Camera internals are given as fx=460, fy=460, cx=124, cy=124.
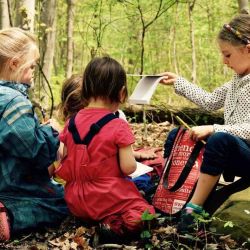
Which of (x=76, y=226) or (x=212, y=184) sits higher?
(x=212, y=184)

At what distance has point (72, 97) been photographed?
3.78 meters

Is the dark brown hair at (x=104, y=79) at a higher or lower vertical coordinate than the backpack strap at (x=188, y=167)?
higher

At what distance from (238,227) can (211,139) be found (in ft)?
1.93

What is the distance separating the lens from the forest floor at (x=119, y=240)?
2.92 m

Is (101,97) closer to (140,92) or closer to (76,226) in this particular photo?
(140,92)

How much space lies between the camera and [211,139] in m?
3.05

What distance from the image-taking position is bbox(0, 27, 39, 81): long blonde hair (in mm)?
3227

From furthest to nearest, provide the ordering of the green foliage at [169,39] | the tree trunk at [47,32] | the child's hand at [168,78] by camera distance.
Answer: the green foliage at [169,39] → the tree trunk at [47,32] → the child's hand at [168,78]

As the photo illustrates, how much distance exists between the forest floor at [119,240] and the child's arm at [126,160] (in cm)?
40

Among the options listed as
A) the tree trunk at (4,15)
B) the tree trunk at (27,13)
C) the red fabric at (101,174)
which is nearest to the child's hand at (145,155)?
the red fabric at (101,174)

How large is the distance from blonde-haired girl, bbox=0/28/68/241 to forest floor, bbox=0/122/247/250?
4.1 inches

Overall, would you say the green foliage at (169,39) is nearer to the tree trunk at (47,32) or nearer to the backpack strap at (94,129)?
the tree trunk at (47,32)

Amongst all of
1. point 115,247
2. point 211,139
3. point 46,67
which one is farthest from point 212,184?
point 46,67

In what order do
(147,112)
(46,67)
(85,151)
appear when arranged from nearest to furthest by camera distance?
(85,151) < (147,112) < (46,67)
